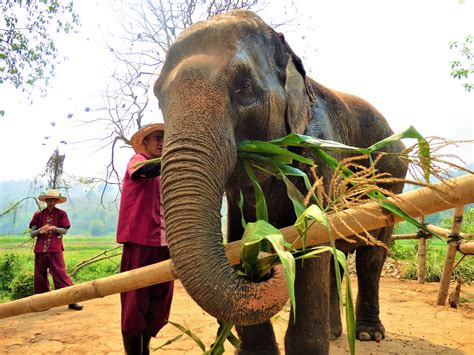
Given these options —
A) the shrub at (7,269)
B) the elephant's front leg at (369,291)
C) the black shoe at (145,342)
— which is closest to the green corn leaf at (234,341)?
the black shoe at (145,342)

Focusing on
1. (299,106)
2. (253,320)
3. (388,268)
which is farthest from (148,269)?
(388,268)

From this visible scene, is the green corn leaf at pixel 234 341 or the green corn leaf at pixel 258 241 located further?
the green corn leaf at pixel 234 341

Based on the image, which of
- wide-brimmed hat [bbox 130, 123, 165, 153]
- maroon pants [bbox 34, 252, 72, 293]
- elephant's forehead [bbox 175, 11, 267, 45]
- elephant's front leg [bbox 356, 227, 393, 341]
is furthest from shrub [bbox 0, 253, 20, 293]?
elephant's forehead [bbox 175, 11, 267, 45]

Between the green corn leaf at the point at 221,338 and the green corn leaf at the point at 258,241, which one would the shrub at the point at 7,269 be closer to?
the green corn leaf at the point at 221,338

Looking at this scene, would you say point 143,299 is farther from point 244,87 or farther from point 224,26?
point 224,26

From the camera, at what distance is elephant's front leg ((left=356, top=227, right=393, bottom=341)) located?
4480 mm

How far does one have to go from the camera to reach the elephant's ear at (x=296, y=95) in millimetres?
2588

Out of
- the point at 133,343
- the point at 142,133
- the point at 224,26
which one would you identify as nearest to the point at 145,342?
the point at 133,343

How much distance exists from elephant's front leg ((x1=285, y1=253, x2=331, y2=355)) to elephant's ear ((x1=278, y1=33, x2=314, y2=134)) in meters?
0.83

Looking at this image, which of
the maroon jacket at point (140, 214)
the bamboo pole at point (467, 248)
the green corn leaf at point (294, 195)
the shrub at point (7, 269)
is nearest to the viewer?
the green corn leaf at point (294, 195)

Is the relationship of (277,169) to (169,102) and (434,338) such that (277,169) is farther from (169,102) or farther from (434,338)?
→ (434,338)

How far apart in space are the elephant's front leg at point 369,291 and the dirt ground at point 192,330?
13cm

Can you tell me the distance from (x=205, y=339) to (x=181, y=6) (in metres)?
8.71

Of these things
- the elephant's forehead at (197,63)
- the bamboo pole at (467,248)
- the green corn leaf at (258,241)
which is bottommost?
the bamboo pole at (467,248)
